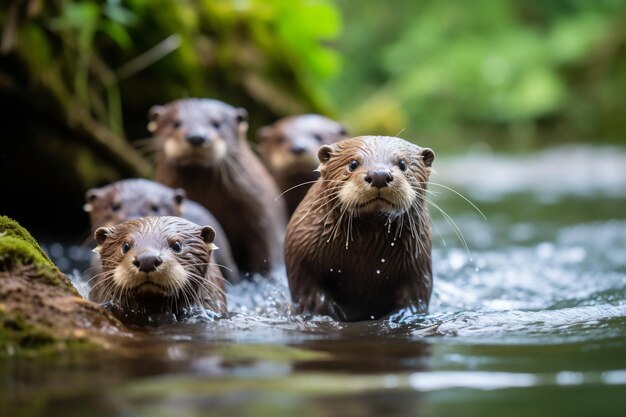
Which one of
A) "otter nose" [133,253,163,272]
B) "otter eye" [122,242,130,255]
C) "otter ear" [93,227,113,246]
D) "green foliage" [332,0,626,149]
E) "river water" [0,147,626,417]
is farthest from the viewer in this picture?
"green foliage" [332,0,626,149]

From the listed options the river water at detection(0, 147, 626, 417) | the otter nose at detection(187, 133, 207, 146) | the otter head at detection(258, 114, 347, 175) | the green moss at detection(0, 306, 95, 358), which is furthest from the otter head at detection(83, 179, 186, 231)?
the green moss at detection(0, 306, 95, 358)

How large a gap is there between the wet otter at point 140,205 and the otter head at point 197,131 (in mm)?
318

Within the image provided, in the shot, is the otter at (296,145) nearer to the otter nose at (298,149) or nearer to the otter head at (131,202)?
the otter nose at (298,149)

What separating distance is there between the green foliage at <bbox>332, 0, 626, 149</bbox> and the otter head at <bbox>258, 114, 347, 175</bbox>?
23.9 ft

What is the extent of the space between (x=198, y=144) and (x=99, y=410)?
311 centimetres

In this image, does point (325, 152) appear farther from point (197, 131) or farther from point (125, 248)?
point (197, 131)

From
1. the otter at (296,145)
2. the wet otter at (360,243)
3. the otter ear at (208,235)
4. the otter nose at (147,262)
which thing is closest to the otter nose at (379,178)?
the wet otter at (360,243)

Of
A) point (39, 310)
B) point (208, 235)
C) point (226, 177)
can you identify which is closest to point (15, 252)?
point (39, 310)

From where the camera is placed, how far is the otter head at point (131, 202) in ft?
16.0

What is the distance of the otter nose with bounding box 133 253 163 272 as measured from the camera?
144 inches

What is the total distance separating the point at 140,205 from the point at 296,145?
140cm

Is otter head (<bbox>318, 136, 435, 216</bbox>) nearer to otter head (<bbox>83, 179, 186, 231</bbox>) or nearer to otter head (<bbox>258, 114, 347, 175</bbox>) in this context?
otter head (<bbox>83, 179, 186, 231</bbox>)

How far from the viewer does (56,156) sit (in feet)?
21.4

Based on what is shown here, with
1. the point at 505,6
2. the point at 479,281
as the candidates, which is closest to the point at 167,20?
the point at 479,281
